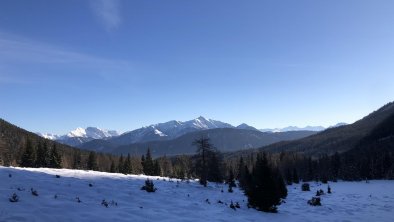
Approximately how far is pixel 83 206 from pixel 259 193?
15.5 m

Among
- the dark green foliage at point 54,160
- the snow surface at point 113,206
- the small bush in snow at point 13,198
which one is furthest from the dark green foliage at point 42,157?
the small bush in snow at point 13,198

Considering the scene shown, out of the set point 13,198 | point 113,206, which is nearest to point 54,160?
point 113,206

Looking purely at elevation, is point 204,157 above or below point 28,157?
below

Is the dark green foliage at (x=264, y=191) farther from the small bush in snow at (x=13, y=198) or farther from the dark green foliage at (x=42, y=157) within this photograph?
the dark green foliage at (x=42, y=157)

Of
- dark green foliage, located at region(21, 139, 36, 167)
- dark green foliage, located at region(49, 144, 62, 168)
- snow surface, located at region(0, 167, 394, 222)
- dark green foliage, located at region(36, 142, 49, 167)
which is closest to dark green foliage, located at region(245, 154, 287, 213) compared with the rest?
snow surface, located at region(0, 167, 394, 222)

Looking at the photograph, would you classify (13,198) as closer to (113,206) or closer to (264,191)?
(113,206)

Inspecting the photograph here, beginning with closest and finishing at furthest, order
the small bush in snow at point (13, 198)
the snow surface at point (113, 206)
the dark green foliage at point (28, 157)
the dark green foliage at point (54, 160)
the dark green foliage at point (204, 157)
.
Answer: the snow surface at point (113, 206), the small bush in snow at point (13, 198), the dark green foliage at point (204, 157), the dark green foliage at point (28, 157), the dark green foliage at point (54, 160)

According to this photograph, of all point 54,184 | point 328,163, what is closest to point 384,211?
point 54,184

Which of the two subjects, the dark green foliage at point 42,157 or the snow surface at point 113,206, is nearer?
the snow surface at point 113,206

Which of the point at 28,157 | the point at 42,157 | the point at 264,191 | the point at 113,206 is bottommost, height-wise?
the point at 113,206

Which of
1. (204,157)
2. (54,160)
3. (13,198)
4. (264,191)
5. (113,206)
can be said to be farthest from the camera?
(54,160)

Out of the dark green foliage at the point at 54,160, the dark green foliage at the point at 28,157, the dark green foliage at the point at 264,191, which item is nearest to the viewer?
the dark green foliage at the point at 264,191

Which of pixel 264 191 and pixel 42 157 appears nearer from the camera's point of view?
pixel 264 191

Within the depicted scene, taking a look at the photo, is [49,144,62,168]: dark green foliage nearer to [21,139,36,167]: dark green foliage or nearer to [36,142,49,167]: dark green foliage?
[36,142,49,167]: dark green foliage
